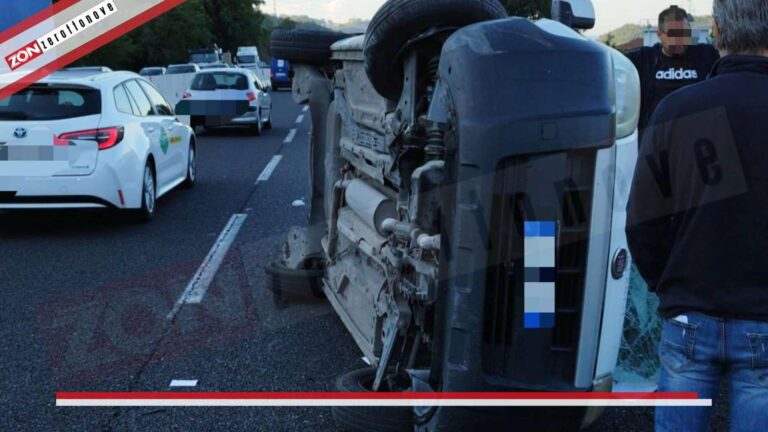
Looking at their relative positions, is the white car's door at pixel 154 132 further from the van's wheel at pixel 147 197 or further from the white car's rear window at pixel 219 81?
the white car's rear window at pixel 219 81

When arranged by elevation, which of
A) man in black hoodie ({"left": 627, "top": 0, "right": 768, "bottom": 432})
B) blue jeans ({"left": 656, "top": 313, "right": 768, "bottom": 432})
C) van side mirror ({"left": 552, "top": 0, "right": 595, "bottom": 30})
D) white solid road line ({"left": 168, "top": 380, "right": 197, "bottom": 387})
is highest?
van side mirror ({"left": 552, "top": 0, "right": 595, "bottom": 30})

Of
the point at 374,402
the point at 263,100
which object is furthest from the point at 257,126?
the point at 374,402

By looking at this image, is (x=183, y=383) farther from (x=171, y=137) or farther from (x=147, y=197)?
(x=171, y=137)

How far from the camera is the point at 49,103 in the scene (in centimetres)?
880

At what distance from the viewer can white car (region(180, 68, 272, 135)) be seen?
20.2 meters

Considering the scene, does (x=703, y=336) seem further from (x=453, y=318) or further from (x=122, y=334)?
(x=122, y=334)

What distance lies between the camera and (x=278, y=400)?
4.68 m

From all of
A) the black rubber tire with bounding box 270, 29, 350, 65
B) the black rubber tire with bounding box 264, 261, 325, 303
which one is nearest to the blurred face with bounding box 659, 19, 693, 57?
the black rubber tire with bounding box 270, 29, 350, 65

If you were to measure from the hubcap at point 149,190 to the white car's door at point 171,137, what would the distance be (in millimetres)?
613

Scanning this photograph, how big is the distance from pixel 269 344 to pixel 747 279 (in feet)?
11.7

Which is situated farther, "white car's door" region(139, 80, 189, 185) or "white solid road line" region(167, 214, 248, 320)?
"white car's door" region(139, 80, 189, 185)

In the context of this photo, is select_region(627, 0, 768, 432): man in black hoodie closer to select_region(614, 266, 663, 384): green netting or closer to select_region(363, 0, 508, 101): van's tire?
select_region(363, 0, 508, 101): van's tire

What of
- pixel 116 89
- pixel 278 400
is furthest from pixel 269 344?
pixel 116 89

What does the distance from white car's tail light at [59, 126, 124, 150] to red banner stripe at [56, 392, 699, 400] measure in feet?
14.4
